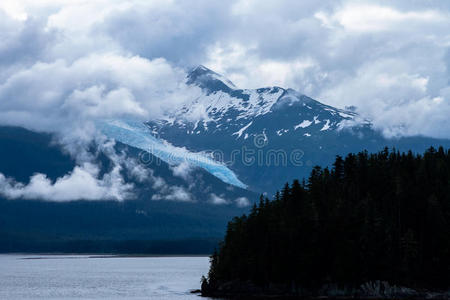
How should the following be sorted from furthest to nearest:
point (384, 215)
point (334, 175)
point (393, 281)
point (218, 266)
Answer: point (334, 175), point (218, 266), point (384, 215), point (393, 281)

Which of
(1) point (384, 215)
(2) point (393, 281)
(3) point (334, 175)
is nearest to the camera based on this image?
(2) point (393, 281)

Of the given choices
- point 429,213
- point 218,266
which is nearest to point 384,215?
point 429,213

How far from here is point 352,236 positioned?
467ft

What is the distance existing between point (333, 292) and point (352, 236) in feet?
36.2

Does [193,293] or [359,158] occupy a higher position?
[359,158]

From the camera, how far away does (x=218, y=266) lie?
162 meters

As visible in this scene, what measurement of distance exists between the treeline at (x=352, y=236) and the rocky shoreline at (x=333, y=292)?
958mm

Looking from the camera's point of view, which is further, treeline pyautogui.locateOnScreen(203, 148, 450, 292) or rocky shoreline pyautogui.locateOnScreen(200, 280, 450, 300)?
treeline pyautogui.locateOnScreen(203, 148, 450, 292)

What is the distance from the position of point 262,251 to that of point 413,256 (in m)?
28.3

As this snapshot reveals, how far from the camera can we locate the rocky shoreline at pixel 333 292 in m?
136

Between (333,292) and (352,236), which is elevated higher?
(352,236)

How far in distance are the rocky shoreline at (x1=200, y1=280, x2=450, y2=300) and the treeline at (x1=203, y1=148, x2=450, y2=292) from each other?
3.14ft

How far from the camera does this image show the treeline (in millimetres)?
139250

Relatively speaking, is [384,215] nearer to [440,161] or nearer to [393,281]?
[393,281]
